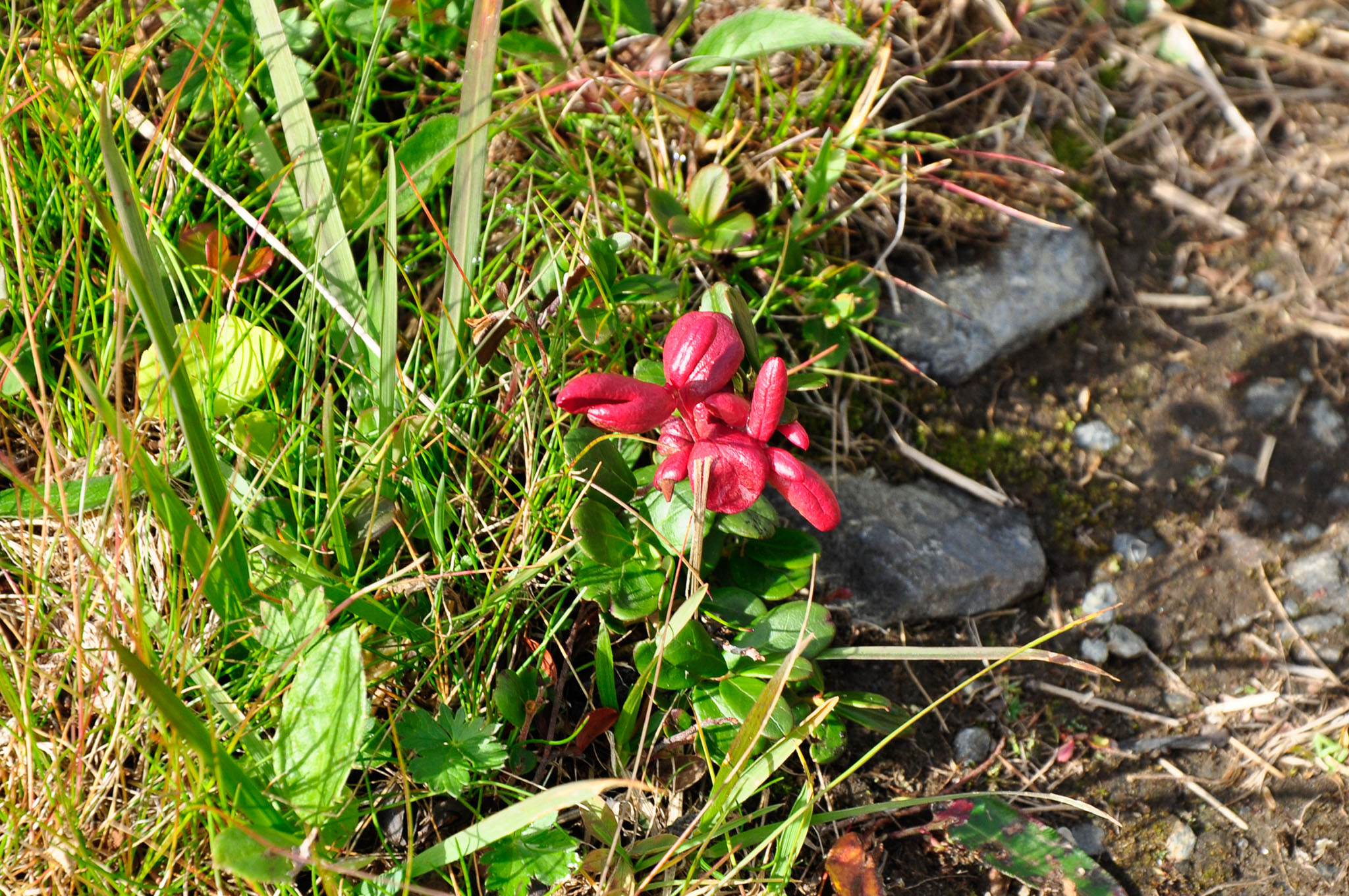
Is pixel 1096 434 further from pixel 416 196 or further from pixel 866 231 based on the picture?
pixel 416 196

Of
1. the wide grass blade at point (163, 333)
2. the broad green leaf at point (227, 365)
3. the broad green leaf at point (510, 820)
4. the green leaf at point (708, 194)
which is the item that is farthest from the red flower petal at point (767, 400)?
the broad green leaf at point (227, 365)

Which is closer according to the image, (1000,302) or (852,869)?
(852,869)

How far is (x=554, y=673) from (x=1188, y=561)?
1.55 metres

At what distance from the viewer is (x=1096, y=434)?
2371mm

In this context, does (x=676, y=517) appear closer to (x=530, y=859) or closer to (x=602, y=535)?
(x=602, y=535)

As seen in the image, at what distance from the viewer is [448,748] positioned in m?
1.52

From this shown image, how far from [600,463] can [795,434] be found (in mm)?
351

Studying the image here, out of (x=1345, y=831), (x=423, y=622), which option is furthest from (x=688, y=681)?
(x=1345, y=831)

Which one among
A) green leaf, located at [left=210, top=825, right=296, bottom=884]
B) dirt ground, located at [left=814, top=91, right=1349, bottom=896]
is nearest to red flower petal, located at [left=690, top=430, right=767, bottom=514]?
dirt ground, located at [left=814, top=91, right=1349, bottom=896]

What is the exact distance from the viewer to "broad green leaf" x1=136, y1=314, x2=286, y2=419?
1.71 metres

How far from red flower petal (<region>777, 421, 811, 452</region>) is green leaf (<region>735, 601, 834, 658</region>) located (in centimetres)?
34

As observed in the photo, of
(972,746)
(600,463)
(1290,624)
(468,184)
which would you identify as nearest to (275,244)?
(468,184)

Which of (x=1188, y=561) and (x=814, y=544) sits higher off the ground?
(x=814, y=544)

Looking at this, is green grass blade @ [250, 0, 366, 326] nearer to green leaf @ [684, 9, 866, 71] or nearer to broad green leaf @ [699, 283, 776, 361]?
broad green leaf @ [699, 283, 776, 361]
